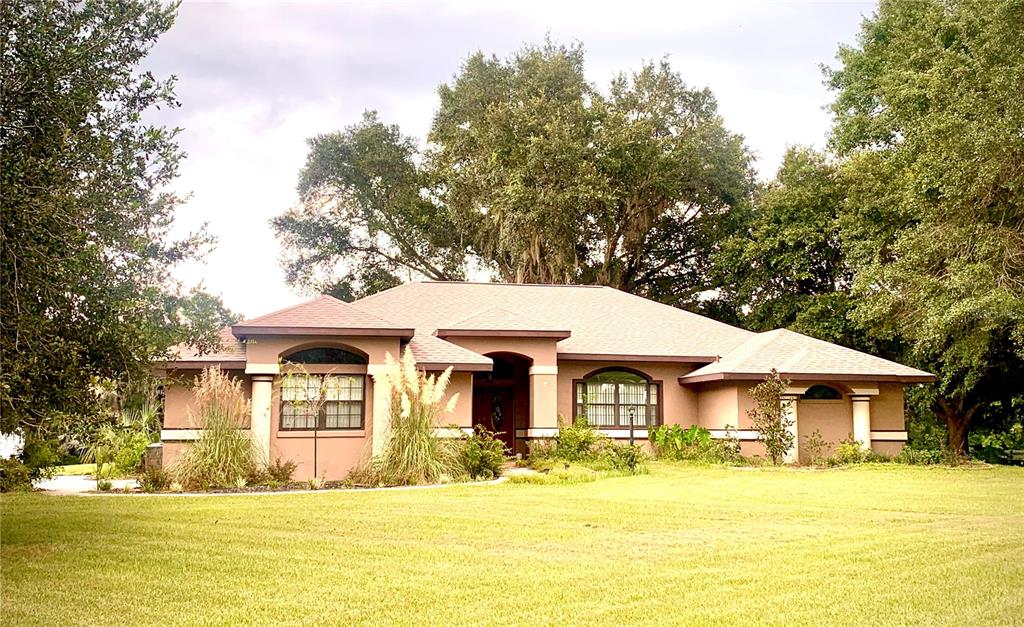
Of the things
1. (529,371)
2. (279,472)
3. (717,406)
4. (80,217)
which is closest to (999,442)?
(717,406)

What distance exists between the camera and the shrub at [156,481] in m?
15.1

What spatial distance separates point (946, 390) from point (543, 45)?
815 inches

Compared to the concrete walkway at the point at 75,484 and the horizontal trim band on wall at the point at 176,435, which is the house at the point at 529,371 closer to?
the horizontal trim band on wall at the point at 176,435

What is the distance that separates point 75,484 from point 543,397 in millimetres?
9997

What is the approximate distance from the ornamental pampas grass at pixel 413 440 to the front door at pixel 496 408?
732 centimetres

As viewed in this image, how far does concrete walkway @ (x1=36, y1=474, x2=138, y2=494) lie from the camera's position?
15.6 metres

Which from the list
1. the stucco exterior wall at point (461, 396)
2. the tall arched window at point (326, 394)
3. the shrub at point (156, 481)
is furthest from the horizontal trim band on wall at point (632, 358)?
the shrub at point (156, 481)

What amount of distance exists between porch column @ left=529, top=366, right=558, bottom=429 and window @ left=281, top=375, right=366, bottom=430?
14.7 ft

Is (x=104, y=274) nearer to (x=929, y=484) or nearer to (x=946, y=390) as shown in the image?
(x=929, y=484)

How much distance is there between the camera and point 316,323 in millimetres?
18281

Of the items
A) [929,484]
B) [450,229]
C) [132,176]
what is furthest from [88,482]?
[450,229]

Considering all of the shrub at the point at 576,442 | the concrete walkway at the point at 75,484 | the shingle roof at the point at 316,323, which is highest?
the shingle roof at the point at 316,323

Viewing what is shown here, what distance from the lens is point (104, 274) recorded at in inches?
335

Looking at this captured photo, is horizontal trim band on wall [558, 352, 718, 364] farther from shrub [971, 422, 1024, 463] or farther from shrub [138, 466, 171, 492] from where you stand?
shrub [971, 422, 1024, 463]
